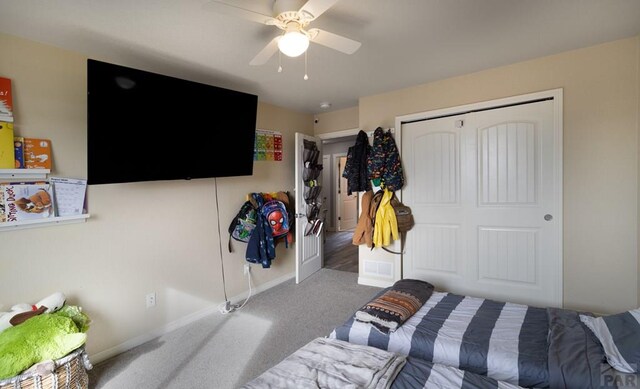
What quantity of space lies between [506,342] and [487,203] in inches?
63.2

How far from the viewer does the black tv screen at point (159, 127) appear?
1.84m

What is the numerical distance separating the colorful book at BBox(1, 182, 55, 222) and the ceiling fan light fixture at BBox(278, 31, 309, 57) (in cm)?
179

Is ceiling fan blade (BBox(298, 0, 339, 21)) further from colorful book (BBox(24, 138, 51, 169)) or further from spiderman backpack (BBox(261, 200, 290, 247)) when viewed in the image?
spiderman backpack (BBox(261, 200, 290, 247))

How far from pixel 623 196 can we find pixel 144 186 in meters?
3.69

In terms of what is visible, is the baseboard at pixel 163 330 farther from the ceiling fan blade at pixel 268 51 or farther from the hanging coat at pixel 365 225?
the ceiling fan blade at pixel 268 51

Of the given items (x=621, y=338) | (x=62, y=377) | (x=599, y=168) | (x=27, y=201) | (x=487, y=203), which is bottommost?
(x=62, y=377)

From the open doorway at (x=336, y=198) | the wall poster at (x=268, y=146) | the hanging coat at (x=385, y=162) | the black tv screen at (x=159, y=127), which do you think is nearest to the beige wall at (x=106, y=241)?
the black tv screen at (x=159, y=127)

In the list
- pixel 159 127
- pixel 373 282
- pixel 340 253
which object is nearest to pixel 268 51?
pixel 159 127

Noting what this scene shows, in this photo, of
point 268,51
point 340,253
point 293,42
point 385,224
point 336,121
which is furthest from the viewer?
point 340,253

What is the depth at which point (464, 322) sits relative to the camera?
1583 millimetres

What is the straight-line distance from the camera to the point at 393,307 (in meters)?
1.67

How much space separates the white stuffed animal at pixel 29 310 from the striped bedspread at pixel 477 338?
1.75 metres

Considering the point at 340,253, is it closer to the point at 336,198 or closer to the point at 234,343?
the point at 336,198

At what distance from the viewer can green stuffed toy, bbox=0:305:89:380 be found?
1.45m
